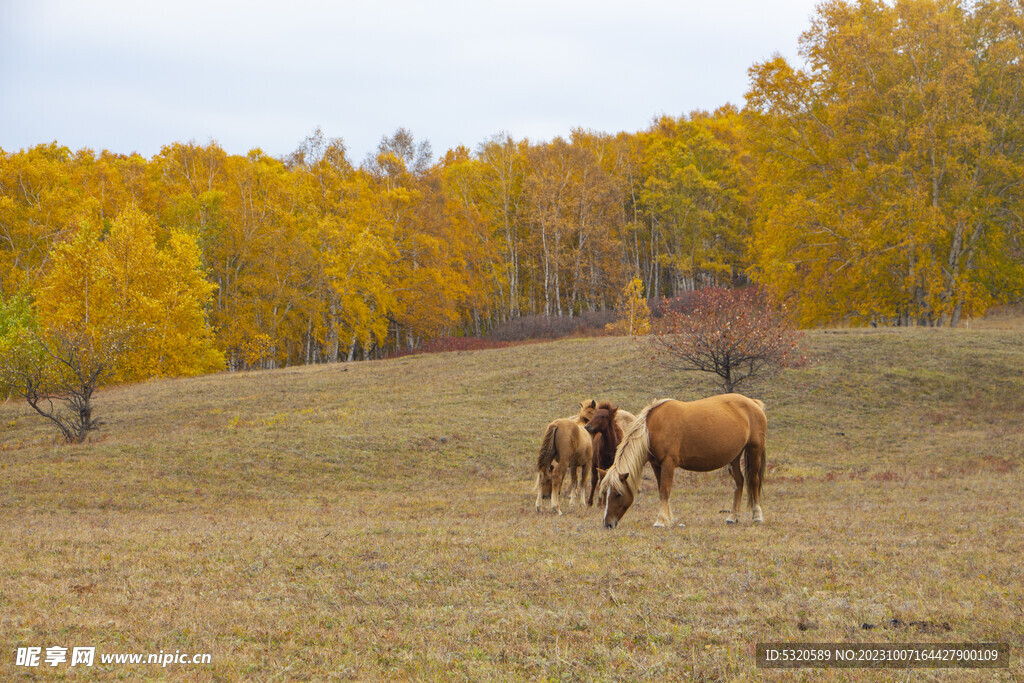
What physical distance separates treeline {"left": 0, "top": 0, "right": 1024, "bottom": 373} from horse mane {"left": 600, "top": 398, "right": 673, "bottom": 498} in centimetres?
2697

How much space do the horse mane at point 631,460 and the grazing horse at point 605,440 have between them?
2.80m

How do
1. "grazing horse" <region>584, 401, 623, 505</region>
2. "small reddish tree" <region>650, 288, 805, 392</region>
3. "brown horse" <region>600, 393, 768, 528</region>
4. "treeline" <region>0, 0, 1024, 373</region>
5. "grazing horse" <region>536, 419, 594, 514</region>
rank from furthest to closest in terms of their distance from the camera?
"treeline" <region>0, 0, 1024, 373</region> < "small reddish tree" <region>650, 288, 805, 392</region> < "grazing horse" <region>584, 401, 623, 505</region> < "grazing horse" <region>536, 419, 594, 514</region> < "brown horse" <region>600, 393, 768, 528</region>

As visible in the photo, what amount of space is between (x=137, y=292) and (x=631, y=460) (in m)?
35.5

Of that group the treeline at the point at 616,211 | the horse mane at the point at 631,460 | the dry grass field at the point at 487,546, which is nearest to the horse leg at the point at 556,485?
the dry grass field at the point at 487,546

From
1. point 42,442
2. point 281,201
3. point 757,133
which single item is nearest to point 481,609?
point 42,442

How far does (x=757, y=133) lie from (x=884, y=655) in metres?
Result: 38.4

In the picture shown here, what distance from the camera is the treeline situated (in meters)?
34.6

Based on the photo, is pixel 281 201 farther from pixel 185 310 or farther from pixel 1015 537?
pixel 1015 537

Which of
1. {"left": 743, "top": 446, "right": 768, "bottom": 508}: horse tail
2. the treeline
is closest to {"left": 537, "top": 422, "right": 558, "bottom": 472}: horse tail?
{"left": 743, "top": 446, "right": 768, "bottom": 508}: horse tail

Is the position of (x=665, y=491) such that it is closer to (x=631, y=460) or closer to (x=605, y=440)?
(x=631, y=460)

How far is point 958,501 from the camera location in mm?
13852

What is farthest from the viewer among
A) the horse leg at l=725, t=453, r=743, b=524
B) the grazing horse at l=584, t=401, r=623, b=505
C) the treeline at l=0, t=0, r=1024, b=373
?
the treeline at l=0, t=0, r=1024, b=373

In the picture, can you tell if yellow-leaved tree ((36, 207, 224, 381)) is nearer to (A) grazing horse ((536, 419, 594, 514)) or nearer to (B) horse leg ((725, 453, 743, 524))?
(A) grazing horse ((536, 419, 594, 514))

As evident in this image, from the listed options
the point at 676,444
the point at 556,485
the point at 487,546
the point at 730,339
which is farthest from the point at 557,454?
the point at 730,339
